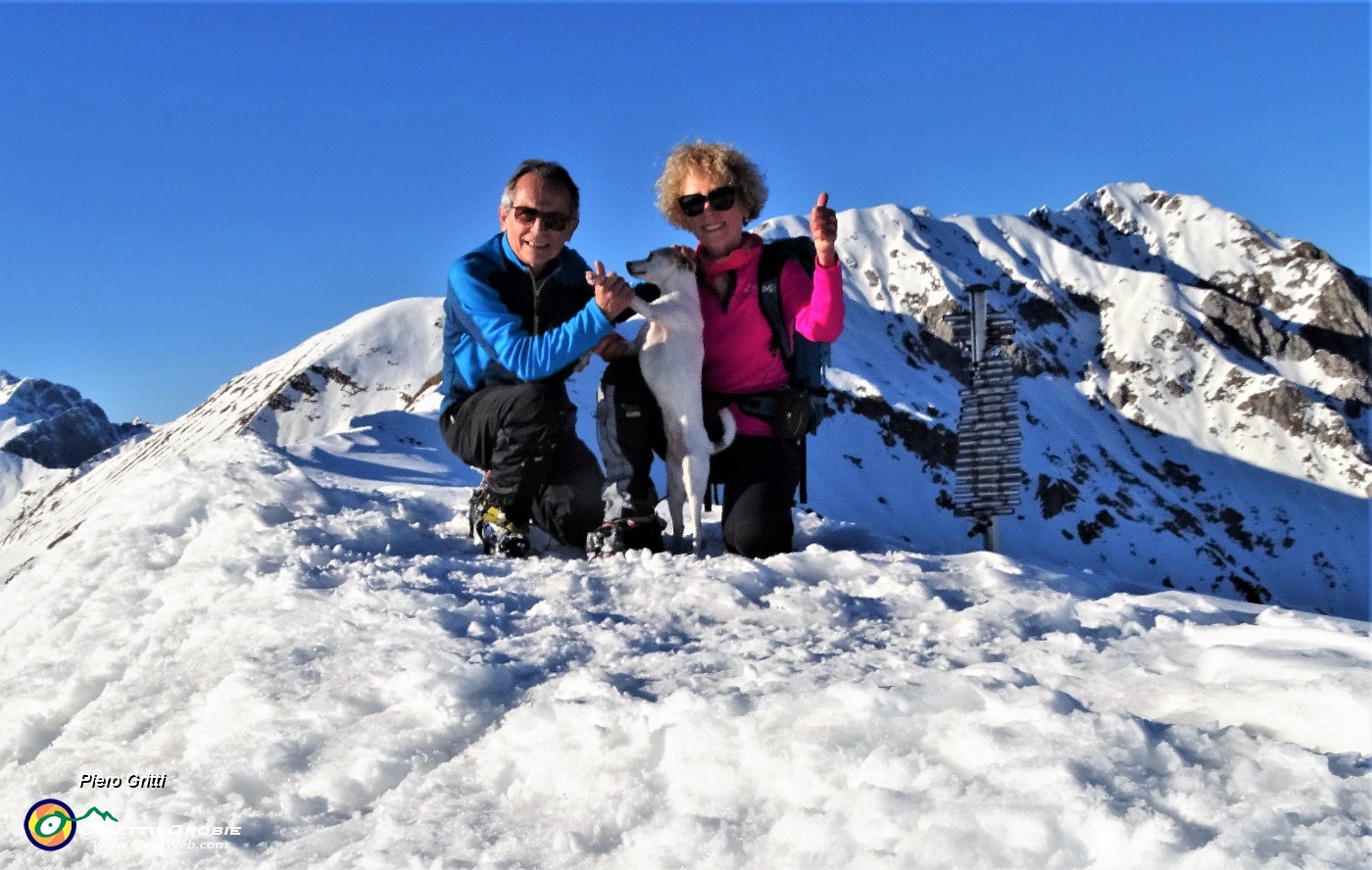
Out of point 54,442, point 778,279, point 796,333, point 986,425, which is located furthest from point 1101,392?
point 54,442

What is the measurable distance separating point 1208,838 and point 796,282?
331 centimetres

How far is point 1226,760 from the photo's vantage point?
1.71 m

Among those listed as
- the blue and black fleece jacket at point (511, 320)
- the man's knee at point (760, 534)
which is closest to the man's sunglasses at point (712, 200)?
the blue and black fleece jacket at point (511, 320)

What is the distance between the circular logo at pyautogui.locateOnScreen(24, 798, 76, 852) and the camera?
2090 mm

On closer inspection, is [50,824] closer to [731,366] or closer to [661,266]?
[661,266]

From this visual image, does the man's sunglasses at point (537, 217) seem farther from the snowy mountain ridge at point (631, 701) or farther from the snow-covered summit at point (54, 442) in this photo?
the snow-covered summit at point (54, 442)

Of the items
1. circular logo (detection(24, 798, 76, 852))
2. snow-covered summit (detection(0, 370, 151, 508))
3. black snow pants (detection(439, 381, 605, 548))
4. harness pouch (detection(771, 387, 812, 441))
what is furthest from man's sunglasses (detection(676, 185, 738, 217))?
snow-covered summit (detection(0, 370, 151, 508))

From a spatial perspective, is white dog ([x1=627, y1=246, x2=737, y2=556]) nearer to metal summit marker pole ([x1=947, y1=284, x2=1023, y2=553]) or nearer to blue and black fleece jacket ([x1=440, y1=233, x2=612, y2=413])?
blue and black fleece jacket ([x1=440, y1=233, x2=612, y2=413])

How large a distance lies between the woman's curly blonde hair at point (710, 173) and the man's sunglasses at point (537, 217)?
1.72 feet

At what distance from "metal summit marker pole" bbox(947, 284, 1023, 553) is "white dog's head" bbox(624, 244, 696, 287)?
15.2ft

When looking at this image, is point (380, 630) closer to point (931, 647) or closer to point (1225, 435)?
point (931, 647)

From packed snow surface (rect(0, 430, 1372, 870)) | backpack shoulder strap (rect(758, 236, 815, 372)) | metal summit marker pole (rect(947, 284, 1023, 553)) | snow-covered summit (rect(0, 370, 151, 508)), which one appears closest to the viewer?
packed snow surface (rect(0, 430, 1372, 870))

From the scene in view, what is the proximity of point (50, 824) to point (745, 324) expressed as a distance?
321 cm

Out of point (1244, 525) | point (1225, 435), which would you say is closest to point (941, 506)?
point (1244, 525)
